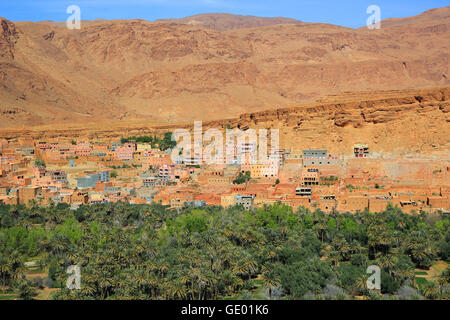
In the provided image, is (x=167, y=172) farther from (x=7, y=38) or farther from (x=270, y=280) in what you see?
(x=7, y=38)

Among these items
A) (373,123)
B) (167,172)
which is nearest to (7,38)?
(167,172)

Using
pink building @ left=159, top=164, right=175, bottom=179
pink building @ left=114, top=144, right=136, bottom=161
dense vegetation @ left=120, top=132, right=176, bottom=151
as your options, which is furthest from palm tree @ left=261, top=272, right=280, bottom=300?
dense vegetation @ left=120, top=132, right=176, bottom=151

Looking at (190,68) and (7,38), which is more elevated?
(7,38)

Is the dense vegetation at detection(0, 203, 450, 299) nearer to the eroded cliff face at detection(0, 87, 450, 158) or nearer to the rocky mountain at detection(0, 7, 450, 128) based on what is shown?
the eroded cliff face at detection(0, 87, 450, 158)
